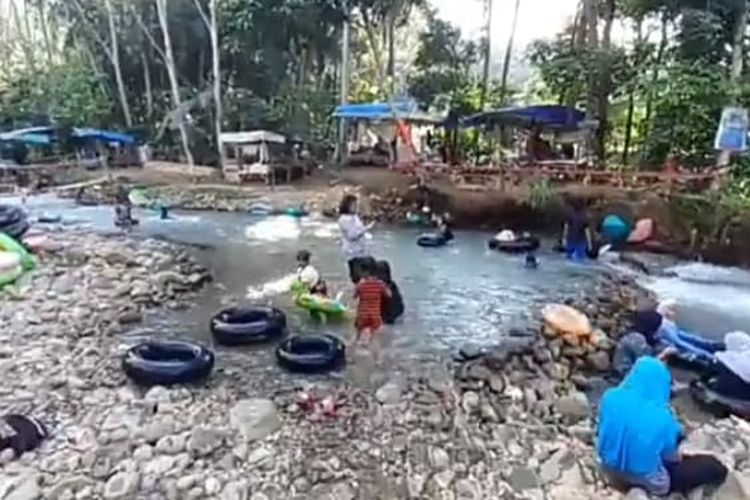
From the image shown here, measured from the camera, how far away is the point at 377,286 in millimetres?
8578

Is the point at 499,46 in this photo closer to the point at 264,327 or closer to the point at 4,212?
the point at 4,212

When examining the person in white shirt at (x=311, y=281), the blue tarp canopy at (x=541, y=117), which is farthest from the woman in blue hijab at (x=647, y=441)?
the blue tarp canopy at (x=541, y=117)

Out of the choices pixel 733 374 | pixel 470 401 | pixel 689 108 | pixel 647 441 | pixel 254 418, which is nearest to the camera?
pixel 647 441

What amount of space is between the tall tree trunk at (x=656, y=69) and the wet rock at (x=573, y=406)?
1147cm

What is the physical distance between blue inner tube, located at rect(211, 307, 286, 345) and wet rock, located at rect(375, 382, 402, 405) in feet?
6.66

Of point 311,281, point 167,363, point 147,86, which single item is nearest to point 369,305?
point 311,281

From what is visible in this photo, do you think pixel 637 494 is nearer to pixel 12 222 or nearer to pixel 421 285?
pixel 421 285

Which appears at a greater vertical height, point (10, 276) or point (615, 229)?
point (10, 276)

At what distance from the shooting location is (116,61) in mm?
30359

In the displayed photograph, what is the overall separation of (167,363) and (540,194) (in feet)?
35.9

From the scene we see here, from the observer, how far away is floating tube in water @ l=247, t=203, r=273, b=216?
Answer: 2017 cm

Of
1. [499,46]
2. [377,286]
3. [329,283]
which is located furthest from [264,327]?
[499,46]

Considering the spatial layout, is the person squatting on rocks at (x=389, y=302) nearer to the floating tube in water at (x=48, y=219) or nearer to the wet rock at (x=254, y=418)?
the wet rock at (x=254, y=418)

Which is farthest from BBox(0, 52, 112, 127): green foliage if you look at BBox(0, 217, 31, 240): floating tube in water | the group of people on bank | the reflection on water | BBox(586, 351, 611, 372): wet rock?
the group of people on bank
